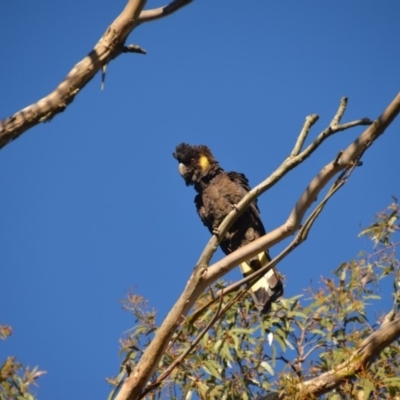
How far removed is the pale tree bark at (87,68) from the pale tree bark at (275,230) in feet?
2.15

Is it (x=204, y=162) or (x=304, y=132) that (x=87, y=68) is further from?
(x=204, y=162)

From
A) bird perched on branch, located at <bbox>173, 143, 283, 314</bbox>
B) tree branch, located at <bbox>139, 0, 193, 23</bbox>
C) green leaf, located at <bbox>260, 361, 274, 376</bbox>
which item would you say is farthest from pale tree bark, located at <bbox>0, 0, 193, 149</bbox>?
bird perched on branch, located at <bbox>173, 143, 283, 314</bbox>

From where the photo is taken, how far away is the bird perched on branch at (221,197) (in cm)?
477

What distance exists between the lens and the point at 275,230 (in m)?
2.46

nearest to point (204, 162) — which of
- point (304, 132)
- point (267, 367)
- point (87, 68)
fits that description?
point (267, 367)

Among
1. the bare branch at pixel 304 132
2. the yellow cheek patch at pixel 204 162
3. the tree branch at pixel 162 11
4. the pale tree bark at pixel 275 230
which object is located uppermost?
the yellow cheek patch at pixel 204 162

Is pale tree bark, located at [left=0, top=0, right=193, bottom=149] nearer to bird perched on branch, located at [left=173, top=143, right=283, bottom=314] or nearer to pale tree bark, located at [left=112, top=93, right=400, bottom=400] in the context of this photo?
pale tree bark, located at [left=112, top=93, right=400, bottom=400]

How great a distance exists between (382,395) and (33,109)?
2.10 meters

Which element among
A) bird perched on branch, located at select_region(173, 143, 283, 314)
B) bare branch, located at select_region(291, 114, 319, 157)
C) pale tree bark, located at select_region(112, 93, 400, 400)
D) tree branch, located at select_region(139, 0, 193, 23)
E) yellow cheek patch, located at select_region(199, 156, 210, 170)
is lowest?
pale tree bark, located at select_region(112, 93, 400, 400)

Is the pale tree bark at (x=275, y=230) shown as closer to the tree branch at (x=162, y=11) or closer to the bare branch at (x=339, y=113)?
the bare branch at (x=339, y=113)

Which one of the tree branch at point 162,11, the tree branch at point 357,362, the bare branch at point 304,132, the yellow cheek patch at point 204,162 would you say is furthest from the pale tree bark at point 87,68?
the yellow cheek patch at point 204,162

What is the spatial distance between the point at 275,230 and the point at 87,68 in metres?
0.83

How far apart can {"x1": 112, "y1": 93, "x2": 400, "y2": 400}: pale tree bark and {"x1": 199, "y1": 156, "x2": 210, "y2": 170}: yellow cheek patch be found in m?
2.65

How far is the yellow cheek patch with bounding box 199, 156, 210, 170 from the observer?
5164 millimetres
